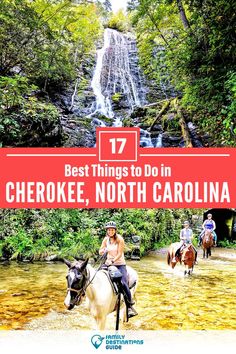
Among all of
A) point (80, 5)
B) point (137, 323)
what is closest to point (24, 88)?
point (80, 5)

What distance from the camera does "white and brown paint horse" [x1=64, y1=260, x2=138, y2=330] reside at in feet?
9.39

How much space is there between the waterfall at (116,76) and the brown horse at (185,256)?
228 cm

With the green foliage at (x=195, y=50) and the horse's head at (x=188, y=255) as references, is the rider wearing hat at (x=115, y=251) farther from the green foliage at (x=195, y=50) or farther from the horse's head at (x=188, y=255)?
the horse's head at (x=188, y=255)

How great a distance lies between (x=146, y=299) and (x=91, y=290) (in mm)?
1403

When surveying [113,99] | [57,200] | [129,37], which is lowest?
[57,200]

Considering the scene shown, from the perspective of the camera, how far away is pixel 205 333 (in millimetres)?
3623

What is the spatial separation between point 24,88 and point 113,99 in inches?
54.1

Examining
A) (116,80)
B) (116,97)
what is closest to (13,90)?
(116,97)

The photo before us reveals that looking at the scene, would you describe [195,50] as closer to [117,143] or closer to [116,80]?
[116,80]

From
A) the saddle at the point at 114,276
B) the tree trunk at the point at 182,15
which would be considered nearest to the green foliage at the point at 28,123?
the saddle at the point at 114,276

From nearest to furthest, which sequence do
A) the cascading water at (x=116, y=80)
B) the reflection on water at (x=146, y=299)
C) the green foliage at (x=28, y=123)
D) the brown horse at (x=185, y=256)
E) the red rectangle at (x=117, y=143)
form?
the reflection on water at (x=146, y=299) < the red rectangle at (x=117, y=143) < the green foliage at (x=28, y=123) < the cascading water at (x=116, y=80) < the brown horse at (x=185, y=256)

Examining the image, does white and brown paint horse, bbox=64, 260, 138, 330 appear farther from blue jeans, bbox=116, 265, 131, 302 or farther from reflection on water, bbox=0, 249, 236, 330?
reflection on water, bbox=0, 249, 236, 330

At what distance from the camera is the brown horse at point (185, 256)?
5.89 metres

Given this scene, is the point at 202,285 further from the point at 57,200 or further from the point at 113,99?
the point at 113,99
